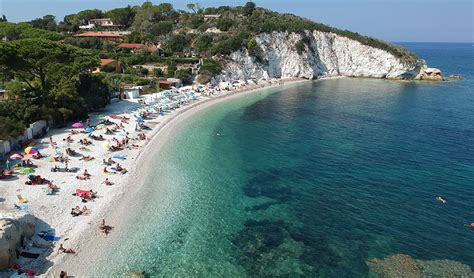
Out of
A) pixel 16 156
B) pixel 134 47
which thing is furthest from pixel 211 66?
pixel 16 156

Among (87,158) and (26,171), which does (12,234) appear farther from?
(87,158)

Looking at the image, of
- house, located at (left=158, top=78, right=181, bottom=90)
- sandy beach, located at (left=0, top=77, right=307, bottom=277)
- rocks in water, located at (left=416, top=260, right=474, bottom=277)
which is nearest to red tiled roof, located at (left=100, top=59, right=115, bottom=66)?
house, located at (left=158, top=78, right=181, bottom=90)

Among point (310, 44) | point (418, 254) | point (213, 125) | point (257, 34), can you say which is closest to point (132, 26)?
point (257, 34)

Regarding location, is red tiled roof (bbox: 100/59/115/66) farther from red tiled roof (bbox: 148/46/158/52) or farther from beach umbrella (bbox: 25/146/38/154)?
beach umbrella (bbox: 25/146/38/154)

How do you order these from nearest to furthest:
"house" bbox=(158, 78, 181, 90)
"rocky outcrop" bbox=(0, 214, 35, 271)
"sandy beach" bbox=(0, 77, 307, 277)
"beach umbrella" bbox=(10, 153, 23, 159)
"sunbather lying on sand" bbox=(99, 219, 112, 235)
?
"rocky outcrop" bbox=(0, 214, 35, 271) < "sandy beach" bbox=(0, 77, 307, 277) < "sunbather lying on sand" bbox=(99, 219, 112, 235) < "beach umbrella" bbox=(10, 153, 23, 159) < "house" bbox=(158, 78, 181, 90)

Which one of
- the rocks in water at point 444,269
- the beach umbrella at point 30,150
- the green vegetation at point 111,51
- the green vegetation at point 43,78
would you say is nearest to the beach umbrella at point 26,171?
the beach umbrella at point 30,150

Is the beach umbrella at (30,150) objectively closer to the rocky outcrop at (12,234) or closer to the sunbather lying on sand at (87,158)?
the sunbather lying on sand at (87,158)
